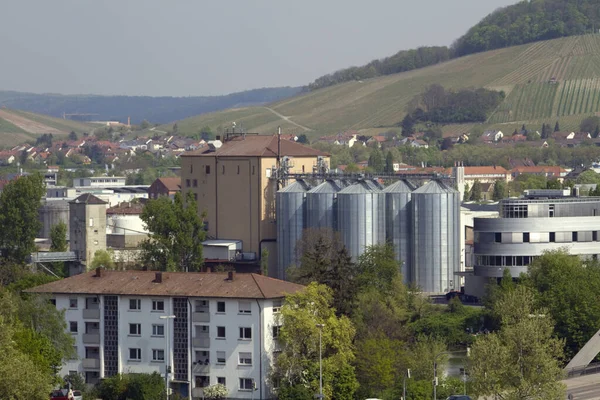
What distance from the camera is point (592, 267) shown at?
7712cm

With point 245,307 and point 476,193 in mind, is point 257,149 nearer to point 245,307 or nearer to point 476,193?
point 245,307

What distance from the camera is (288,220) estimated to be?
9281 centimetres

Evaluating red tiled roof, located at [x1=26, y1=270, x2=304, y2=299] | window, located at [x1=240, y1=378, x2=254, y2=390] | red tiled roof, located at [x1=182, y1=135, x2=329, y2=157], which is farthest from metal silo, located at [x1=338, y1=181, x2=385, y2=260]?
window, located at [x1=240, y1=378, x2=254, y2=390]

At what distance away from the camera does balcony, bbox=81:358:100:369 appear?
6175 centimetres

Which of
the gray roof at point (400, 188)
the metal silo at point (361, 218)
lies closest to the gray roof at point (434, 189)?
the gray roof at point (400, 188)

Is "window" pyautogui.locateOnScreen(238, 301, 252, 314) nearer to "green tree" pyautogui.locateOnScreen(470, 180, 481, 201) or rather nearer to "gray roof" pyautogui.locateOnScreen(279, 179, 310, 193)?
"gray roof" pyautogui.locateOnScreen(279, 179, 310, 193)

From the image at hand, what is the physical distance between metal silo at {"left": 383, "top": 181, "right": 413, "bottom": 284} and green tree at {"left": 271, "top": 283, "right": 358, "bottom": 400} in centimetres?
2915

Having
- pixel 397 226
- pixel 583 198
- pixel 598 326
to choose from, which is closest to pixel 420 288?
pixel 397 226

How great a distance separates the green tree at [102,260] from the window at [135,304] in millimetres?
25639

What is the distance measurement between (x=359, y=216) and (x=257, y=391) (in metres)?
33.2

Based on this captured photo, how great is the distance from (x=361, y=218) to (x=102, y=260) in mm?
15808

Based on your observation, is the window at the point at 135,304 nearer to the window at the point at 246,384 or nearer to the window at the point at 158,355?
the window at the point at 158,355

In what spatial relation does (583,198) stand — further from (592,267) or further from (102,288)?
(102,288)

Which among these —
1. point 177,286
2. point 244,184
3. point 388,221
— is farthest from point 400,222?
point 177,286
